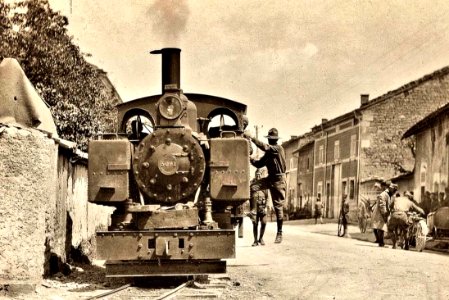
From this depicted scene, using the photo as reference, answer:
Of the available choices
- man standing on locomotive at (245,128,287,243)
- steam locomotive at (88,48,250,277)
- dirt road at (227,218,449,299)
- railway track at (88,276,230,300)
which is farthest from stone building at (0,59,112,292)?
man standing on locomotive at (245,128,287,243)

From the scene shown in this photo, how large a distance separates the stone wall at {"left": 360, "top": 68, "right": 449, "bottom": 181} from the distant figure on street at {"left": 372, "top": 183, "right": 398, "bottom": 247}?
2004 centimetres

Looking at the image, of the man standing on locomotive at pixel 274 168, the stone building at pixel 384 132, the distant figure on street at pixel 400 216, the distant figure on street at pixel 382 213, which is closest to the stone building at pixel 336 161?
the stone building at pixel 384 132

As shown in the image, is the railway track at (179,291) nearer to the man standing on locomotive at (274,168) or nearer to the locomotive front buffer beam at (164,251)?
the locomotive front buffer beam at (164,251)

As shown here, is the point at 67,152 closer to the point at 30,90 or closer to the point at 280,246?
the point at 30,90

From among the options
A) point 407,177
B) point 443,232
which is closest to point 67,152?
point 443,232

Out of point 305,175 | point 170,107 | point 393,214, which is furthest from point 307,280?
point 305,175

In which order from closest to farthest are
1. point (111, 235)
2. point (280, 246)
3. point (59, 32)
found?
point (111, 235) < point (280, 246) < point (59, 32)

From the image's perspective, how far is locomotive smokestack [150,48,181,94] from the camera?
1070 centimetres

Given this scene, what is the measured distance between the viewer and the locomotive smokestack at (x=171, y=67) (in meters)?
10.7

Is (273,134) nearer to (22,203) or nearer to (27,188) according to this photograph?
(27,188)

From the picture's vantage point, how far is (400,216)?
1709 cm

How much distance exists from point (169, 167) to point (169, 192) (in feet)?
1.20

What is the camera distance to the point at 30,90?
10.8 m

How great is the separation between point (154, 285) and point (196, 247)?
99 centimetres
